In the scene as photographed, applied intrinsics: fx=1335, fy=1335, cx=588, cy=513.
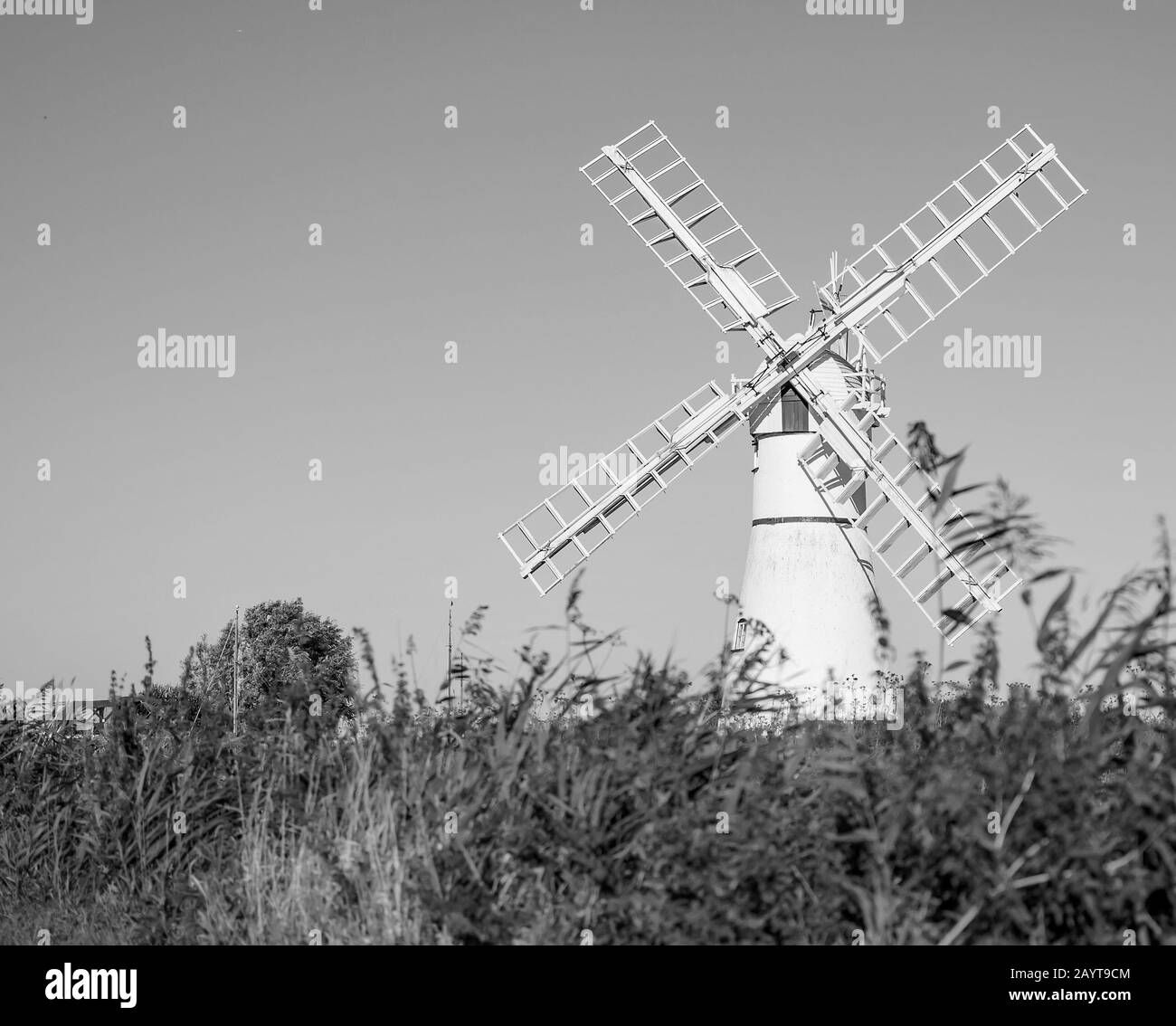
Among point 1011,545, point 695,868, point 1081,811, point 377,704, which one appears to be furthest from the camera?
point 377,704

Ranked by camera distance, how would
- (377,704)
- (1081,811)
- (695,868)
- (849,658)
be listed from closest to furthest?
(1081,811)
(695,868)
(377,704)
(849,658)

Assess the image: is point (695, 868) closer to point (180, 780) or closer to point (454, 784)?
point (454, 784)

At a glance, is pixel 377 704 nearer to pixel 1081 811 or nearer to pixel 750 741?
pixel 750 741

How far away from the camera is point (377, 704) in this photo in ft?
27.2

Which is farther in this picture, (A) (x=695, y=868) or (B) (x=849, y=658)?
(B) (x=849, y=658)

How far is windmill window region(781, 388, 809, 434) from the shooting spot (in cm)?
2417

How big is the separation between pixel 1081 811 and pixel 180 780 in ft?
19.0

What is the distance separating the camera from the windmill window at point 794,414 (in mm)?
24172

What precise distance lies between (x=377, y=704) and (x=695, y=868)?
2.92 meters

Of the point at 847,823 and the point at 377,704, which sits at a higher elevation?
A: the point at 377,704

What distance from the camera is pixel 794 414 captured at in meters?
24.2

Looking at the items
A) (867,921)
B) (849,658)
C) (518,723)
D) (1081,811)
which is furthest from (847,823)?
(849,658)
